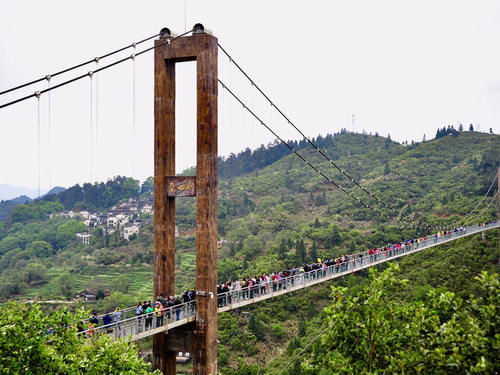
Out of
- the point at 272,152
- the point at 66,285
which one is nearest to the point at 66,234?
the point at 66,285

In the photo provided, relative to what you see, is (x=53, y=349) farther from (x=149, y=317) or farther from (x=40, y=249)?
(x=40, y=249)

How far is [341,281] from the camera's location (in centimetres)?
3891

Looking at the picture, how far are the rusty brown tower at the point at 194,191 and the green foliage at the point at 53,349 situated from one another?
3.08m

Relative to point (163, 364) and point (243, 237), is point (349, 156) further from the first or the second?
point (163, 364)

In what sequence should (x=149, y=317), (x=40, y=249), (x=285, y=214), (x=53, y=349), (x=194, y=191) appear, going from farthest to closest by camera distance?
(x=40, y=249), (x=285, y=214), (x=194, y=191), (x=149, y=317), (x=53, y=349)

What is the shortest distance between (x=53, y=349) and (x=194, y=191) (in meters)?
5.14

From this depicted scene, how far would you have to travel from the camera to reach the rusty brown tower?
12.1 metres

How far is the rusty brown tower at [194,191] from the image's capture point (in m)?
12.1

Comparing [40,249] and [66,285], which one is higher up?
[40,249]

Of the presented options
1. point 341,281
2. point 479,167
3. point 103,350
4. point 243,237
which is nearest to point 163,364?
point 103,350

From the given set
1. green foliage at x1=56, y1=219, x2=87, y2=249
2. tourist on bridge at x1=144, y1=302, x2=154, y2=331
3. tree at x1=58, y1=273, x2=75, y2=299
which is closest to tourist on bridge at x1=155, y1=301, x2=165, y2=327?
tourist on bridge at x1=144, y1=302, x2=154, y2=331

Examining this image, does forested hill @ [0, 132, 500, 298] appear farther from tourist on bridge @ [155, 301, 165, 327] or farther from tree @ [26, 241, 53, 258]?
tourist on bridge @ [155, 301, 165, 327]

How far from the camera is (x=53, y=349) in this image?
28.1 ft

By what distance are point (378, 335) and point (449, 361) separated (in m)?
1.50
